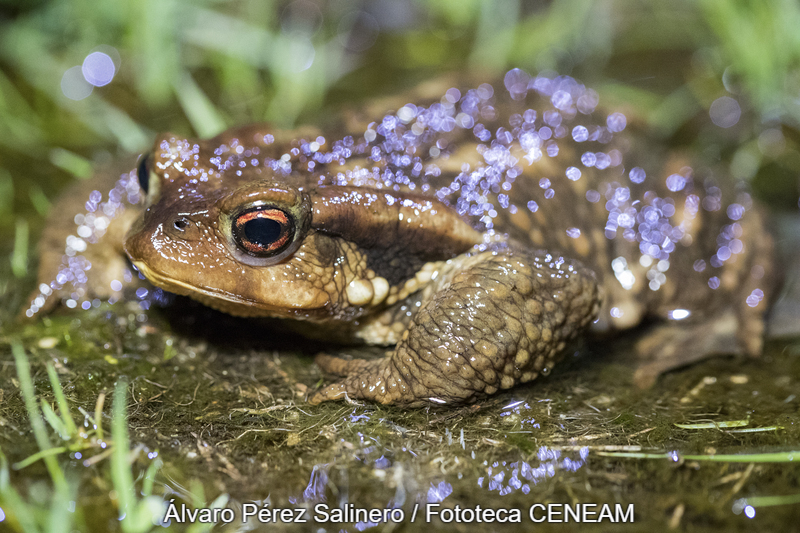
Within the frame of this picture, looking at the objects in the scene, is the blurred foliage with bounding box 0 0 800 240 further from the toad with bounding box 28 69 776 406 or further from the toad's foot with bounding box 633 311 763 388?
the toad's foot with bounding box 633 311 763 388

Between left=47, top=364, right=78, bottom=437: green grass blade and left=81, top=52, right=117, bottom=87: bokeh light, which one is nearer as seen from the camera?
left=47, top=364, right=78, bottom=437: green grass blade

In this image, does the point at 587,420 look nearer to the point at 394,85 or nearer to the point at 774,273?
the point at 774,273

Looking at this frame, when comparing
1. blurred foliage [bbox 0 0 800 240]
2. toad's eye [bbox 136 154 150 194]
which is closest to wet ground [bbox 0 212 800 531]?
toad's eye [bbox 136 154 150 194]

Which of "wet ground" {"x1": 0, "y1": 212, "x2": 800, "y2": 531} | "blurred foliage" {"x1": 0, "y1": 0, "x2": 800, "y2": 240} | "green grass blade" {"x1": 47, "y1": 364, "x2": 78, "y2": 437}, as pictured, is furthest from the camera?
"blurred foliage" {"x1": 0, "y1": 0, "x2": 800, "y2": 240}

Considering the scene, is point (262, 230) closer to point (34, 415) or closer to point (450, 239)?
point (450, 239)

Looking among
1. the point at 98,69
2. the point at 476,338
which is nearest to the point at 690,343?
the point at 476,338

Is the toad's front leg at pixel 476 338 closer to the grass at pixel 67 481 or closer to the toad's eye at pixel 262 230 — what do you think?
the toad's eye at pixel 262 230

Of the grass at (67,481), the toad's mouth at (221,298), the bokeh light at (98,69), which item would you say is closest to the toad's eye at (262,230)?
the toad's mouth at (221,298)
